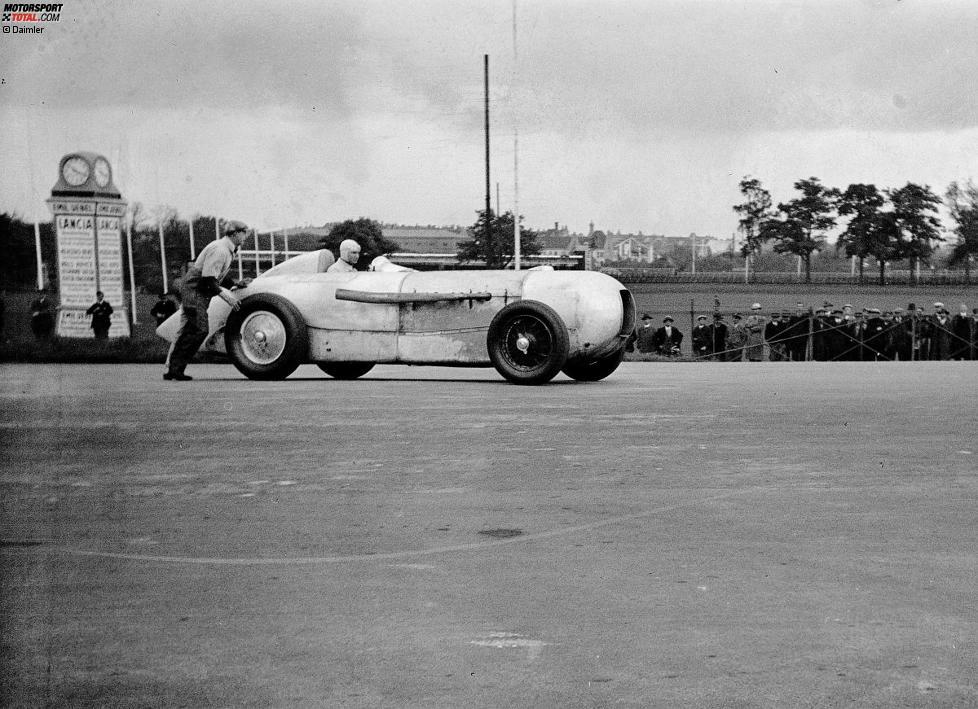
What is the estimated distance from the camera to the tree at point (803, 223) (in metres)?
63.1

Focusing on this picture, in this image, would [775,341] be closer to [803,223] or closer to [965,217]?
[965,217]

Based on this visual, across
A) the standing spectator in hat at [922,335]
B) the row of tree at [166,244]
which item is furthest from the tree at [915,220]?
the standing spectator in hat at [922,335]

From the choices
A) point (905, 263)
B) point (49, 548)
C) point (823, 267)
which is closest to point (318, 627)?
point (49, 548)

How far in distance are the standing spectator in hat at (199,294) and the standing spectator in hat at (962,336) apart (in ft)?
62.9

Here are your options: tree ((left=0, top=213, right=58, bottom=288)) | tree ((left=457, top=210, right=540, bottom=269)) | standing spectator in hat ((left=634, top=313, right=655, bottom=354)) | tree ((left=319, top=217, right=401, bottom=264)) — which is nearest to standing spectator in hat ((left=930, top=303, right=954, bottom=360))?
standing spectator in hat ((left=634, top=313, right=655, bottom=354))

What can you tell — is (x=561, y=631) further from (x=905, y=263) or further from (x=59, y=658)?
(x=905, y=263)

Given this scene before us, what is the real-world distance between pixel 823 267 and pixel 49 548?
243 ft

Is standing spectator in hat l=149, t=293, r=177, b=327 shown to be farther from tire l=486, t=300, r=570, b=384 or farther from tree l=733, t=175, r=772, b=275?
tree l=733, t=175, r=772, b=275

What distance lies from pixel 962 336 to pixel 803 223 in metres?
37.4

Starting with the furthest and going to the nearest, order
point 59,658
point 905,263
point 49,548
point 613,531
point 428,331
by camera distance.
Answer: point 905,263 < point 428,331 < point 613,531 < point 49,548 < point 59,658

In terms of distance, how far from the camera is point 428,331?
46.3ft

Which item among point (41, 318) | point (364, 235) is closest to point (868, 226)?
point (364, 235)

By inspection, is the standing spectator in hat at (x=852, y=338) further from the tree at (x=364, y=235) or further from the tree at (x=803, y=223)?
the tree at (x=803, y=223)

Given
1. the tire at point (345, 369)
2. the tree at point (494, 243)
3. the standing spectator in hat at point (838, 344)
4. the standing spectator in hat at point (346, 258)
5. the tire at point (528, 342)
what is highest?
the tree at point (494, 243)
